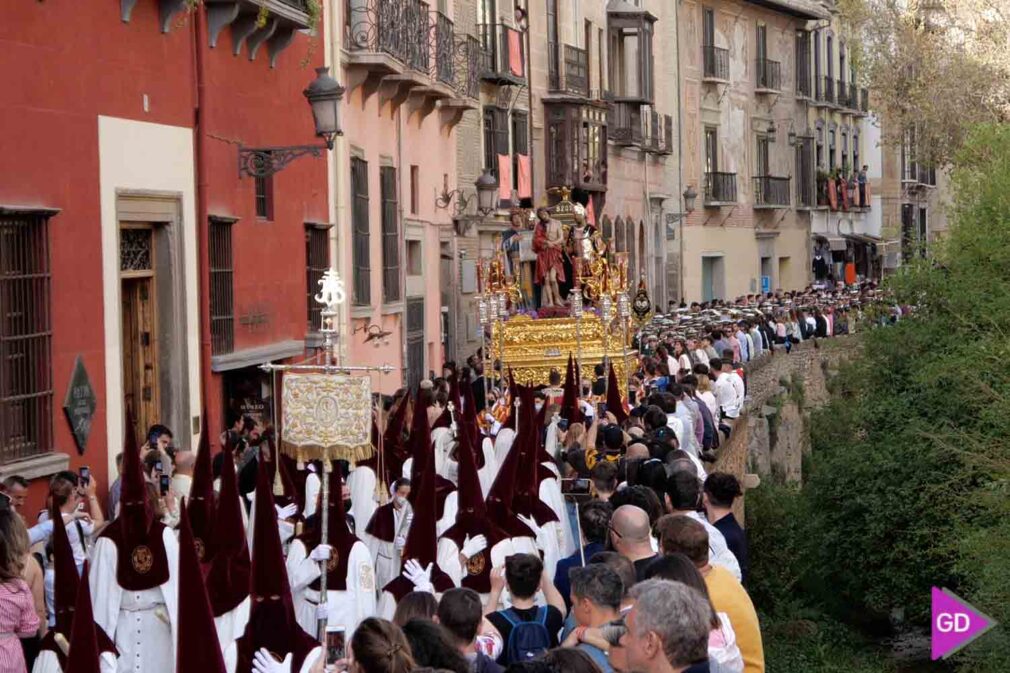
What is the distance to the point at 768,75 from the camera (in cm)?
5138

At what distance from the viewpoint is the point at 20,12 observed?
487 inches

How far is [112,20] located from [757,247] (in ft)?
125

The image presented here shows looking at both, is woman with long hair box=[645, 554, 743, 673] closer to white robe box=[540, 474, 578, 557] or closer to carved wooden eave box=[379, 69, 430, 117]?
white robe box=[540, 474, 578, 557]

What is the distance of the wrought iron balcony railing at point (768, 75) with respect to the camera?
5103 cm

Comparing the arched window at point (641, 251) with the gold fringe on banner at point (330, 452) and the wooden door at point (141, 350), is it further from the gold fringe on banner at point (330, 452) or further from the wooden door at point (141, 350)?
the gold fringe on banner at point (330, 452)

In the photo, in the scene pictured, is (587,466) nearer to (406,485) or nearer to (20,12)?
(406,485)

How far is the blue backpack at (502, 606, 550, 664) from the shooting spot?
740cm

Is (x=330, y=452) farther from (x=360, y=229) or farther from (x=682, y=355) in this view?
(x=682, y=355)

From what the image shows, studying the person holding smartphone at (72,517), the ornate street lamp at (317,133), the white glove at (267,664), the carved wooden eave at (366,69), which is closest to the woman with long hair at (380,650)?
the white glove at (267,664)

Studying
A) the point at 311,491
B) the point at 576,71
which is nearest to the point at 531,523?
the point at 311,491

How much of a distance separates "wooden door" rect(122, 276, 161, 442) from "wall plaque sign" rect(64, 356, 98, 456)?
1277mm

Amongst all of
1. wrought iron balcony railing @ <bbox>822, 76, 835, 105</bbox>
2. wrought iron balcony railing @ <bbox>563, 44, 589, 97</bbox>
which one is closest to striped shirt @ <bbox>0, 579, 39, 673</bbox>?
wrought iron balcony railing @ <bbox>563, 44, 589, 97</bbox>

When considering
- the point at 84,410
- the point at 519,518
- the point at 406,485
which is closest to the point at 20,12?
the point at 84,410

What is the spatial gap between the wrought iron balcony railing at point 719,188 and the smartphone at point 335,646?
3930 centimetres
